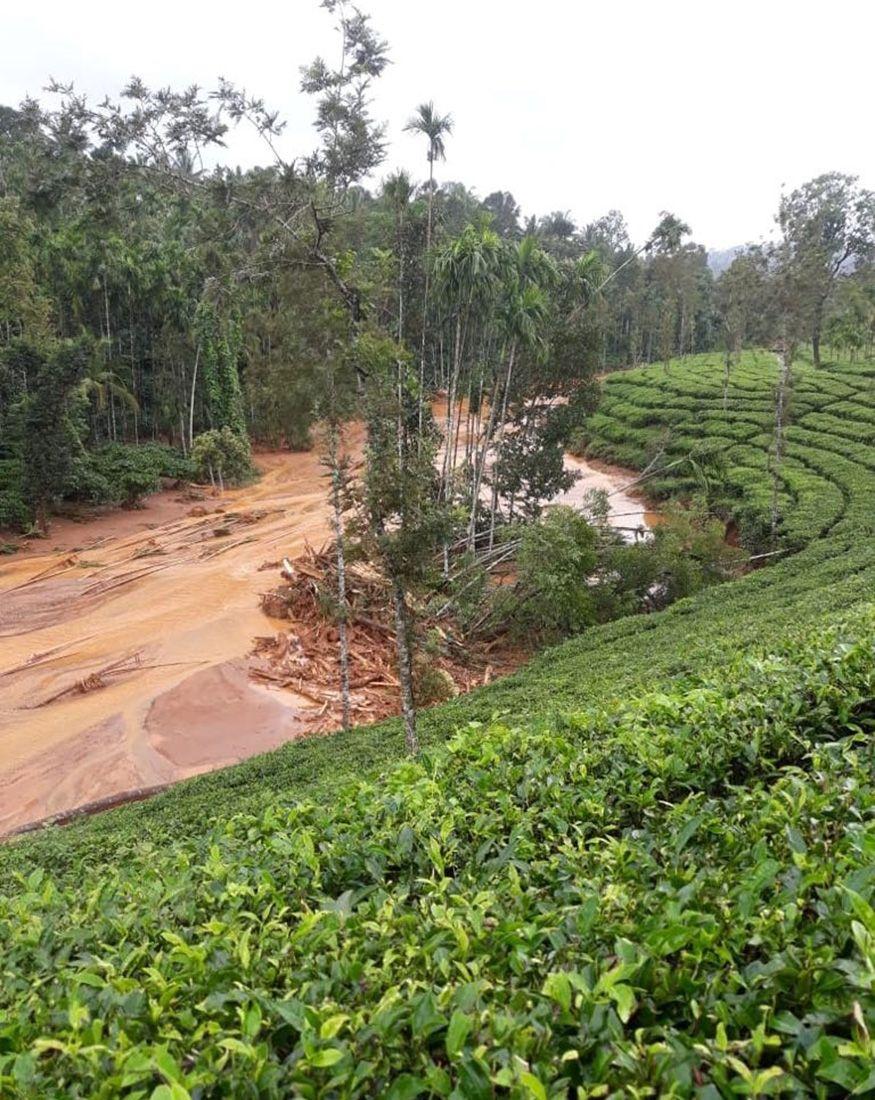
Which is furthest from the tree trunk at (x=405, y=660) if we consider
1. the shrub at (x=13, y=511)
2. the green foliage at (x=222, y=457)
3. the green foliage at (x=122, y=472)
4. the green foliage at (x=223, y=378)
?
the green foliage at (x=223, y=378)

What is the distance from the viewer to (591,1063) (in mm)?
1799

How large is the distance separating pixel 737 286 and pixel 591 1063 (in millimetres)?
35782

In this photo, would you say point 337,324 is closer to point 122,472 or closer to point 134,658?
point 134,658

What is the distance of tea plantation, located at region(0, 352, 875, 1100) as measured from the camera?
1.82m

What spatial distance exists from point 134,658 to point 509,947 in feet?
45.4

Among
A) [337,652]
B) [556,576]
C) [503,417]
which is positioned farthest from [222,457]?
[556,576]

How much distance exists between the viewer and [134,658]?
14703mm

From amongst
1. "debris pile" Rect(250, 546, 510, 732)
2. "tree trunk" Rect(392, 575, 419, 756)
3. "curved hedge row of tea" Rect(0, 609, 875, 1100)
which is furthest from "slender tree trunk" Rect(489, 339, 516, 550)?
"curved hedge row of tea" Rect(0, 609, 875, 1100)

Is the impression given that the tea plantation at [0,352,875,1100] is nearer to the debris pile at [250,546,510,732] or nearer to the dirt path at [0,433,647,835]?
the dirt path at [0,433,647,835]

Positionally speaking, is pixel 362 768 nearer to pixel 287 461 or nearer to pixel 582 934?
pixel 582 934

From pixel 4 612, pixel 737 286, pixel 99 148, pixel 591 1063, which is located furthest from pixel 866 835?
pixel 737 286

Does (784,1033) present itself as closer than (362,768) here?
Yes

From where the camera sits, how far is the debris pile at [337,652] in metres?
13.2

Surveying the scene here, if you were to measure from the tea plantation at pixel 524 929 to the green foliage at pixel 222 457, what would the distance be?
27.5 metres
